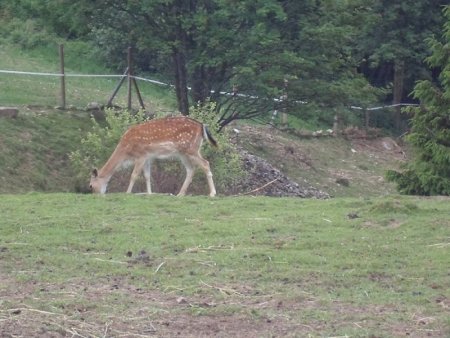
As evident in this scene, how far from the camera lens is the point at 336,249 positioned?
1184 centimetres

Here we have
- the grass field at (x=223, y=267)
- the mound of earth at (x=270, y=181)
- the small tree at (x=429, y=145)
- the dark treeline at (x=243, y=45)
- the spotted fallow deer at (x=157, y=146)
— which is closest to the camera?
the grass field at (x=223, y=267)

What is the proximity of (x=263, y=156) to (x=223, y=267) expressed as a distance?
1725cm

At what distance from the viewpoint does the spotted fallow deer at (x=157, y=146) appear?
59.4ft

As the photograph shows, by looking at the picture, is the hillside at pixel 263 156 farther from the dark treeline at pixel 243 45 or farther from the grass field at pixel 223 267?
the grass field at pixel 223 267

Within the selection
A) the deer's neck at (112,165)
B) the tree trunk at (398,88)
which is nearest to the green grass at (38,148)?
the deer's neck at (112,165)

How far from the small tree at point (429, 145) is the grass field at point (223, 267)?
343 centimetres

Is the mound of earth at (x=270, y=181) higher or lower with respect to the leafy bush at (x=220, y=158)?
lower

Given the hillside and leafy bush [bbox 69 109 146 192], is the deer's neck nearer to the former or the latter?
leafy bush [bbox 69 109 146 192]

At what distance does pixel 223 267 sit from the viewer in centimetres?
1091

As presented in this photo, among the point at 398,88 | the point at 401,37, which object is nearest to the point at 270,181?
the point at 401,37

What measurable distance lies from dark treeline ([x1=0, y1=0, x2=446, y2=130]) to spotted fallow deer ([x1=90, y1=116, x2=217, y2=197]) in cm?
574

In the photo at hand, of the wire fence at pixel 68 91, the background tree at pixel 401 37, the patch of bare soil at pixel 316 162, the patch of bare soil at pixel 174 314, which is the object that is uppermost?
the background tree at pixel 401 37

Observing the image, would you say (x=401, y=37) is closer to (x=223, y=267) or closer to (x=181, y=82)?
(x=181, y=82)

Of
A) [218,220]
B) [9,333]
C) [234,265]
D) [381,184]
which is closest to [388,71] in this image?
[381,184]
